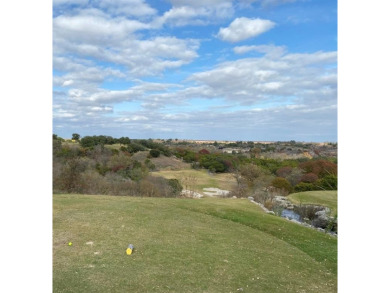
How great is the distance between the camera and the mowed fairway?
470cm

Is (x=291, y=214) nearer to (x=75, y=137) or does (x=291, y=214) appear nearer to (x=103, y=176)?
(x=103, y=176)

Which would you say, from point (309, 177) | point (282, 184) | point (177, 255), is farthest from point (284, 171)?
point (177, 255)

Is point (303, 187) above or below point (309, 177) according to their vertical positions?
below

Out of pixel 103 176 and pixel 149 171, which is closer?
pixel 103 176

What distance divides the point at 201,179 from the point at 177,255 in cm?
2453

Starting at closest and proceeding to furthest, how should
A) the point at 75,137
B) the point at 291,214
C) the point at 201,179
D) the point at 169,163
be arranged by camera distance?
the point at 291,214, the point at 201,179, the point at 75,137, the point at 169,163

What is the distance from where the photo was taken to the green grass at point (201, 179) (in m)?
27.0

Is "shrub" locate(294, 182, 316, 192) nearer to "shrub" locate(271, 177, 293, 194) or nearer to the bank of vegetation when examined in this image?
the bank of vegetation

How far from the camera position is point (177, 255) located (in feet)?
19.5

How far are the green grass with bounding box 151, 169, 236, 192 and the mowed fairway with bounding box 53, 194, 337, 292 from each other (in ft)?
55.1

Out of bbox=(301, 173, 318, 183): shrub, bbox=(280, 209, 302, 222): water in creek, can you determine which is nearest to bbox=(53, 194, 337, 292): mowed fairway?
bbox=(280, 209, 302, 222): water in creek

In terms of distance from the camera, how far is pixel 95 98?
270 inches
